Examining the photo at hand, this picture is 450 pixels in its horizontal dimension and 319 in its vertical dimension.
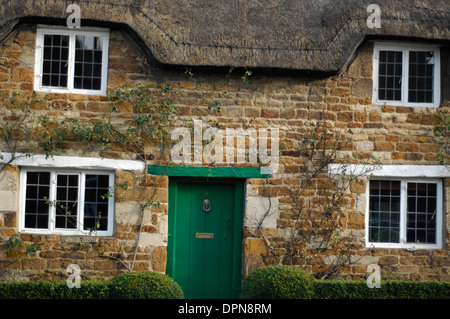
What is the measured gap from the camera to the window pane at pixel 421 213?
9.16 metres

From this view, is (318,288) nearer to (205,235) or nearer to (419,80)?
(205,235)

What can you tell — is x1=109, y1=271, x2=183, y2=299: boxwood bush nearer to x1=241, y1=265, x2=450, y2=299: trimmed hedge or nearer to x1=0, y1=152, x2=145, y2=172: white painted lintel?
x1=241, y1=265, x2=450, y2=299: trimmed hedge

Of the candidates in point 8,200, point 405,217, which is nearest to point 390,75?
point 405,217

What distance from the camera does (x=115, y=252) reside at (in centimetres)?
857

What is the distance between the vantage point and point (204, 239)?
8891mm

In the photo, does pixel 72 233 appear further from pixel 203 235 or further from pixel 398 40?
pixel 398 40

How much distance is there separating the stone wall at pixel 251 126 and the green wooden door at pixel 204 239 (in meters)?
0.23

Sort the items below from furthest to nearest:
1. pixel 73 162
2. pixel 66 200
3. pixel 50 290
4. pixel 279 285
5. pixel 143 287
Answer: pixel 66 200 → pixel 73 162 → pixel 50 290 → pixel 279 285 → pixel 143 287

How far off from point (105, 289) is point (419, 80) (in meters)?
5.83

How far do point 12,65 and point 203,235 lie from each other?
385cm

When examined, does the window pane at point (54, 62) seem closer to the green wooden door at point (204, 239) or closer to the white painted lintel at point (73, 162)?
the white painted lintel at point (73, 162)

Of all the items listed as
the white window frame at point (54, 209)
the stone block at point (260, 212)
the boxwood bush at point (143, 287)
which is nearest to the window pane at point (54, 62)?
the white window frame at point (54, 209)

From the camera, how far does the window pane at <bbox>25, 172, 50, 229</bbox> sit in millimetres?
8641
